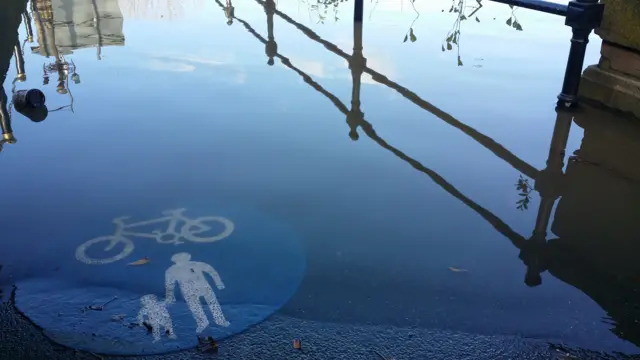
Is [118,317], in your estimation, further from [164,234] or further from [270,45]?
[270,45]

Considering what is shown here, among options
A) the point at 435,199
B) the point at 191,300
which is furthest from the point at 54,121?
the point at 435,199

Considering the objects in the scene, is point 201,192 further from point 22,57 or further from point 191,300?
point 22,57

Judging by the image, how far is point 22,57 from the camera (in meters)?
5.82

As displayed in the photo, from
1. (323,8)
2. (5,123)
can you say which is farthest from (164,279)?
(323,8)

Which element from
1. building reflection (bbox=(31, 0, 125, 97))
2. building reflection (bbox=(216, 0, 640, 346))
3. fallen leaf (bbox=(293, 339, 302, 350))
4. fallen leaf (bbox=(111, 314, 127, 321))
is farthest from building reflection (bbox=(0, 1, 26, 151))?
fallen leaf (bbox=(293, 339, 302, 350))

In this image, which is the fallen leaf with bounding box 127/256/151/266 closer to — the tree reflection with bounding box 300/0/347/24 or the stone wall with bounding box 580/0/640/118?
the stone wall with bounding box 580/0/640/118

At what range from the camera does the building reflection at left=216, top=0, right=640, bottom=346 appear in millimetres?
2564

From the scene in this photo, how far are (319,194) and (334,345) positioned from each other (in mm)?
1325

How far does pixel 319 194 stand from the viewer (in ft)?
11.0

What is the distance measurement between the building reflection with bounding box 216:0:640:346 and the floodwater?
0.04 feet

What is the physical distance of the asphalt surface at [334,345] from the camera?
2.11 meters

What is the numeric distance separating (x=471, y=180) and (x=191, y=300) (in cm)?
203

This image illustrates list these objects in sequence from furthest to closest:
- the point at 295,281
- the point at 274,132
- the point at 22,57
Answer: the point at 22,57 → the point at 274,132 → the point at 295,281

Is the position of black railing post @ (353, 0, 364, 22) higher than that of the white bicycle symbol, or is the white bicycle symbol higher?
black railing post @ (353, 0, 364, 22)
